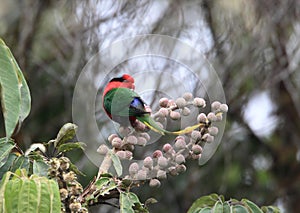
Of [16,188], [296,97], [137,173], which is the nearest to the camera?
[16,188]

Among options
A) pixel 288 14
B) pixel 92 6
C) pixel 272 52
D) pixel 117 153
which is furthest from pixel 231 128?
pixel 117 153

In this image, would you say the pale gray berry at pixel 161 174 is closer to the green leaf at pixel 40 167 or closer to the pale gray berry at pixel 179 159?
the pale gray berry at pixel 179 159

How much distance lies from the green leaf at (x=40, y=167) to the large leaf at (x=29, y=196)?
5.3 inches

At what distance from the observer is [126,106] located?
57.1 inches

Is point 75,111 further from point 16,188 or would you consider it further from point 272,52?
point 272,52

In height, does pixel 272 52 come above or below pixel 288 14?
below

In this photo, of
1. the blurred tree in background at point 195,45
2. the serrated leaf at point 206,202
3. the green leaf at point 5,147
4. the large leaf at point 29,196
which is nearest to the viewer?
→ the large leaf at point 29,196

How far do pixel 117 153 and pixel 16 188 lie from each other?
27 cm

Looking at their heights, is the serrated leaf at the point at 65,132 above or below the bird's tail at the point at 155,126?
below

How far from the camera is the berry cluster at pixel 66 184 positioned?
48.7 inches

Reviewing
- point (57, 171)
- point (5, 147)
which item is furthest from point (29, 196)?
point (5, 147)

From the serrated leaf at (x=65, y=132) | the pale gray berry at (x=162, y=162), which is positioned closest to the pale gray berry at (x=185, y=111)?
the pale gray berry at (x=162, y=162)

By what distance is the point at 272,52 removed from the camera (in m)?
4.36

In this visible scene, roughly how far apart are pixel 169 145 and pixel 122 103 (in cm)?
16
